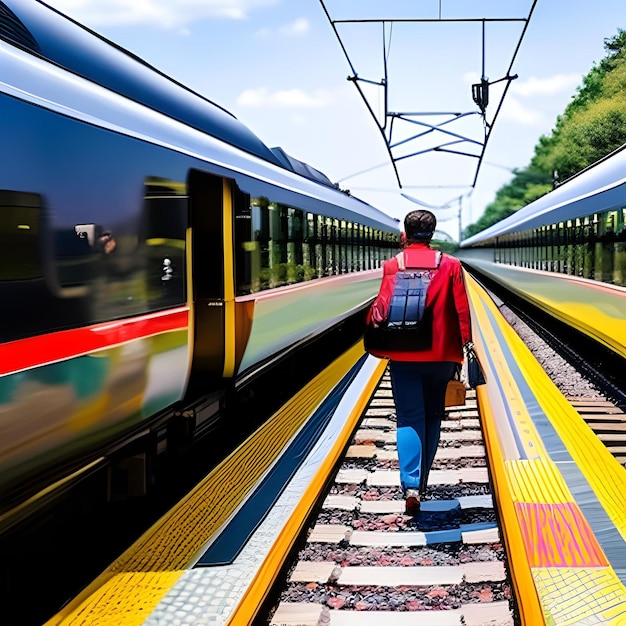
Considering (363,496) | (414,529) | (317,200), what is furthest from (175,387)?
(317,200)

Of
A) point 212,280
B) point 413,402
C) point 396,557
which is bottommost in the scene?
point 396,557

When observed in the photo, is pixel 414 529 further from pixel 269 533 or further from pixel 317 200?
pixel 317 200

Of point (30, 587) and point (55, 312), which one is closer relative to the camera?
point (55, 312)

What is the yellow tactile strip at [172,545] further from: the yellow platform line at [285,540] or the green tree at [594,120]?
the green tree at [594,120]

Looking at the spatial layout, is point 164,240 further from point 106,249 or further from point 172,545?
point 172,545

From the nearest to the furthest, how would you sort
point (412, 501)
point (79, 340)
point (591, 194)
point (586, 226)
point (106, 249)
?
point (79, 340)
point (106, 249)
point (412, 501)
point (591, 194)
point (586, 226)

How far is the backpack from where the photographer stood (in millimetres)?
5156

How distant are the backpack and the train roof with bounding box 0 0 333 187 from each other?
2040mm

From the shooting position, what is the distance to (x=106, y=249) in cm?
492

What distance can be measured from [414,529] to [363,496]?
2.45 feet

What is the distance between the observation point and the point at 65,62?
509cm

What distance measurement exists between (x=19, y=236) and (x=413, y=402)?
7.85 feet

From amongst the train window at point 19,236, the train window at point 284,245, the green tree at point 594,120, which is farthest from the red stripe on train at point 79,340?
the green tree at point 594,120

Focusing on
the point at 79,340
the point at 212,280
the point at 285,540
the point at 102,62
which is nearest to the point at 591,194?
the point at 212,280
